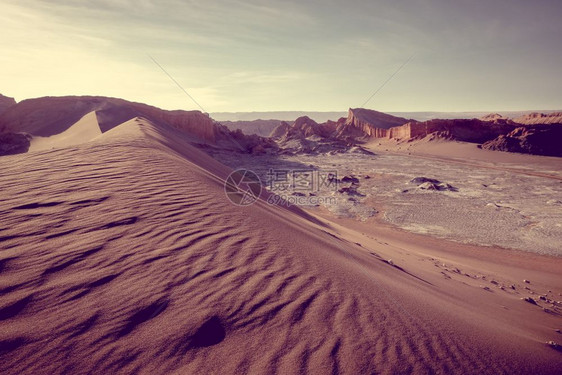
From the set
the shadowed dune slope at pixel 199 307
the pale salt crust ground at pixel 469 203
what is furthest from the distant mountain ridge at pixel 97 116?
the shadowed dune slope at pixel 199 307

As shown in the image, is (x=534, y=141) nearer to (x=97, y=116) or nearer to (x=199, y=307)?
(x=199, y=307)

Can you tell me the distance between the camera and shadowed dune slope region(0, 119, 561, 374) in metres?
1.68

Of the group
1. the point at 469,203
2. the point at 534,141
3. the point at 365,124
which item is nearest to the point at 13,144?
the point at 469,203

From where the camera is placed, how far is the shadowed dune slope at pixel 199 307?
1679mm

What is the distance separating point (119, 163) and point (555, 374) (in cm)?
614

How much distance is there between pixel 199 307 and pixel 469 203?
14.9 m

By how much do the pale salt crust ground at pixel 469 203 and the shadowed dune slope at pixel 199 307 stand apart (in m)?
8.32

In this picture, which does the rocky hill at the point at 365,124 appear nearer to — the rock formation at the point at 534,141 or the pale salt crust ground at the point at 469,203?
the rock formation at the point at 534,141

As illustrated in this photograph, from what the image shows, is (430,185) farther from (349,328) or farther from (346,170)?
(349,328)

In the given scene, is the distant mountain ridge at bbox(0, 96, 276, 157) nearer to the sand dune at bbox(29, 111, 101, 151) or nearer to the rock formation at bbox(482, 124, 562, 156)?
the sand dune at bbox(29, 111, 101, 151)

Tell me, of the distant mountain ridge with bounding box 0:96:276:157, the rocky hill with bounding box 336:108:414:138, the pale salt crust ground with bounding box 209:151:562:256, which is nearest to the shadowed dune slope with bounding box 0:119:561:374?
the pale salt crust ground with bounding box 209:151:562:256

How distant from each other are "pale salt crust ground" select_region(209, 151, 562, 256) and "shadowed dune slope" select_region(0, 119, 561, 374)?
8.32 meters

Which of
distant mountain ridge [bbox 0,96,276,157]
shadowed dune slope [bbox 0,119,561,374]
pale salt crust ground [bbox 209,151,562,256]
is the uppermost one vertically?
distant mountain ridge [bbox 0,96,276,157]

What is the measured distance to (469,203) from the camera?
1373 centimetres
